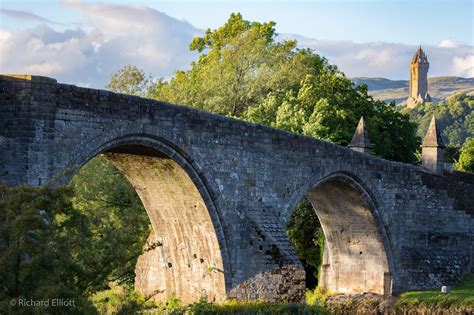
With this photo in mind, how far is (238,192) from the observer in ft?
81.7

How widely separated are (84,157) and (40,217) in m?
6.41

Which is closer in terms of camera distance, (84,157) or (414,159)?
(84,157)

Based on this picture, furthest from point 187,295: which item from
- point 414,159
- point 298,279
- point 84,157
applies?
point 414,159

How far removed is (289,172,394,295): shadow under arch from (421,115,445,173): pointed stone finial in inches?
117

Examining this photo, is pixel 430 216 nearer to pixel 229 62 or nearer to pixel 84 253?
pixel 229 62

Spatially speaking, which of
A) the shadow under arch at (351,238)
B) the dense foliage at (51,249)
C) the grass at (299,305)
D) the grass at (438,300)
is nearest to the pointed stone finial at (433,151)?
the shadow under arch at (351,238)

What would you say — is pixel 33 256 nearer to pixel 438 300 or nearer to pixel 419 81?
pixel 438 300

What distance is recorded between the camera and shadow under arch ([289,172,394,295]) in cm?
3000

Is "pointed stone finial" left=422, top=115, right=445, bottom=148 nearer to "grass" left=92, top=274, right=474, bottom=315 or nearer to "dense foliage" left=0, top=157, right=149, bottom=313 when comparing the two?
"grass" left=92, top=274, right=474, bottom=315

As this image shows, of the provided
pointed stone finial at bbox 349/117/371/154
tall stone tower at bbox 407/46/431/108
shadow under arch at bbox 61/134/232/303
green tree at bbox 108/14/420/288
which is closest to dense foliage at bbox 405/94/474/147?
tall stone tower at bbox 407/46/431/108

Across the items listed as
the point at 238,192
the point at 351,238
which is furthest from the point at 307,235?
the point at 238,192

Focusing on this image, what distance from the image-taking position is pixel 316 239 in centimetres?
3341

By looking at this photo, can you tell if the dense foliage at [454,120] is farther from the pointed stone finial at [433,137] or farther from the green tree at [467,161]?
the pointed stone finial at [433,137]

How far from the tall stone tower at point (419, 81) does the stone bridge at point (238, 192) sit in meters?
121
